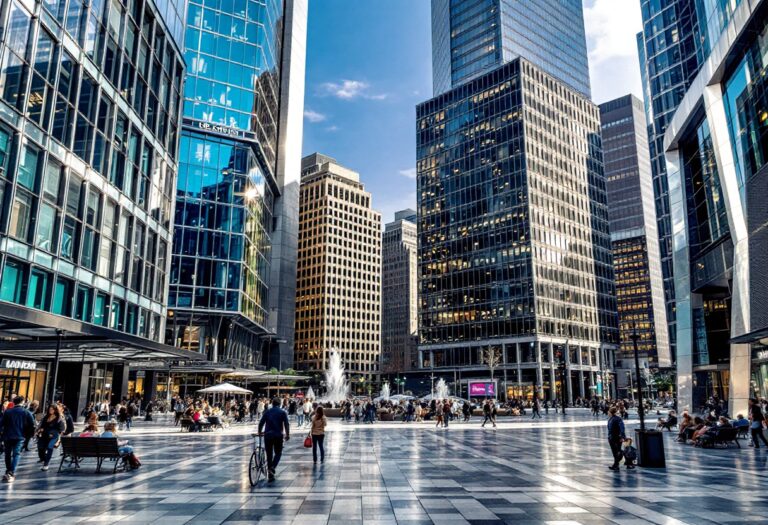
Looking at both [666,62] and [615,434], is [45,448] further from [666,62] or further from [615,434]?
[666,62]

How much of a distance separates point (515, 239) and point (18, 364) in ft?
297

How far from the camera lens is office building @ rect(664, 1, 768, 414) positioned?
29.3 metres

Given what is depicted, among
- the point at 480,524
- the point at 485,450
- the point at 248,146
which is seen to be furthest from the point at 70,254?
the point at 248,146

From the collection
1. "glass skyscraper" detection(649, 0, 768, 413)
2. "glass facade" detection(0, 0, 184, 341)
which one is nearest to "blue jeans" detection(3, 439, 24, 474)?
"glass facade" detection(0, 0, 184, 341)

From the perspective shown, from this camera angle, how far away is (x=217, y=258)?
62.3 metres

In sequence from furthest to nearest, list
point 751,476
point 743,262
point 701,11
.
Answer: point 701,11 → point 743,262 → point 751,476

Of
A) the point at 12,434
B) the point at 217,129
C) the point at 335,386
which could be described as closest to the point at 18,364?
the point at 12,434

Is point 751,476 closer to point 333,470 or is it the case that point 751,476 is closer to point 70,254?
point 333,470

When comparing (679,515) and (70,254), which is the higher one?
(70,254)

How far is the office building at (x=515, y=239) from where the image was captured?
10438 cm

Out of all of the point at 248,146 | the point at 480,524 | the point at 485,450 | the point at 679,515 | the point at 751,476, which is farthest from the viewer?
the point at 248,146

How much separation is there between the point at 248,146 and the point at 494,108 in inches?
2618

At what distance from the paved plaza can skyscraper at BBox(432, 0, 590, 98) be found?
130 meters

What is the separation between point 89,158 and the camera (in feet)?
94.0
